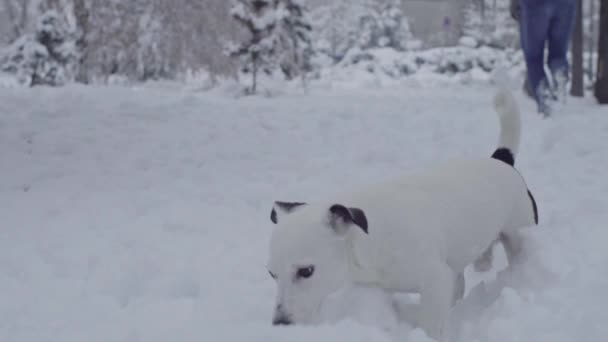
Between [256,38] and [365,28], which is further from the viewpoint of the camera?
[365,28]

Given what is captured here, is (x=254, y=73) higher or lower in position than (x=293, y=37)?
lower

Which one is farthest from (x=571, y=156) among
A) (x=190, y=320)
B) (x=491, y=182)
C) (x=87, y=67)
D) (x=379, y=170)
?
(x=87, y=67)

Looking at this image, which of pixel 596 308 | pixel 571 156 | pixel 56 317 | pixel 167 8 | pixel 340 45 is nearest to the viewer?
pixel 596 308

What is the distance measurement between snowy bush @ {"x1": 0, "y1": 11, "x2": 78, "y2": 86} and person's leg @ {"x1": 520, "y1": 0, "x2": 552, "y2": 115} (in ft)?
48.3

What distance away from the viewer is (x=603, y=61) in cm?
791

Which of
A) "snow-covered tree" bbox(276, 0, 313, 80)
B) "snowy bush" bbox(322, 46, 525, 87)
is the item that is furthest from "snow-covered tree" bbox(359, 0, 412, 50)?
"snow-covered tree" bbox(276, 0, 313, 80)

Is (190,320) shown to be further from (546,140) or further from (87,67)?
(87,67)

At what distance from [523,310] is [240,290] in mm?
1213

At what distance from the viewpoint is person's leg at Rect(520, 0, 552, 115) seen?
20.4 ft

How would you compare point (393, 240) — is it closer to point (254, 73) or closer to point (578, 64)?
point (578, 64)

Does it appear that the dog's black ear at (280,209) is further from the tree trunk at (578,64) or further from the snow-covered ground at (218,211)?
the tree trunk at (578,64)

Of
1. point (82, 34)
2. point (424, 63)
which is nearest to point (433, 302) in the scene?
point (82, 34)

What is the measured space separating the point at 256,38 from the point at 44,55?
729 centimetres

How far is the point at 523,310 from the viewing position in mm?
2160
